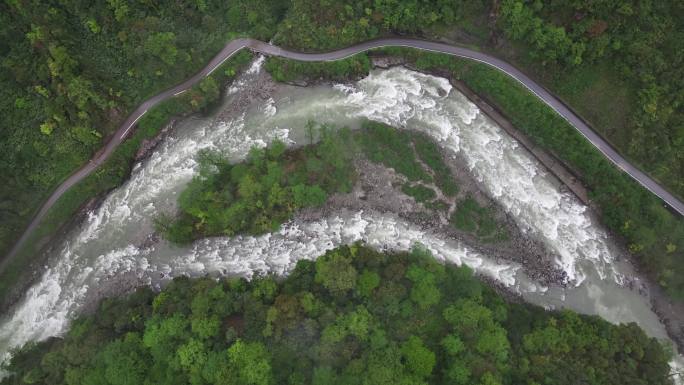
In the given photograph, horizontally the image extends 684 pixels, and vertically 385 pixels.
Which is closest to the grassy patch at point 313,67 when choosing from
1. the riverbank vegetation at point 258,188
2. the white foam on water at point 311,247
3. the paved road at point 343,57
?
the paved road at point 343,57

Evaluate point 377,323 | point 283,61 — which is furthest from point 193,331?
point 283,61

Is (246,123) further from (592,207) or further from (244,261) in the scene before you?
(592,207)

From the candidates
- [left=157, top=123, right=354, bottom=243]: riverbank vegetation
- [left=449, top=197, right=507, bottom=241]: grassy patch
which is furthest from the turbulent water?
[left=449, top=197, right=507, bottom=241]: grassy patch

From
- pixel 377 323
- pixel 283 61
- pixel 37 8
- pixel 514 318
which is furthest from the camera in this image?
pixel 283 61

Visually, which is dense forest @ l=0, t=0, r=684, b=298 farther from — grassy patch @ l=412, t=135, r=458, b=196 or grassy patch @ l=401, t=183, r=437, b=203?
grassy patch @ l=412, t=135, r=458, b=196

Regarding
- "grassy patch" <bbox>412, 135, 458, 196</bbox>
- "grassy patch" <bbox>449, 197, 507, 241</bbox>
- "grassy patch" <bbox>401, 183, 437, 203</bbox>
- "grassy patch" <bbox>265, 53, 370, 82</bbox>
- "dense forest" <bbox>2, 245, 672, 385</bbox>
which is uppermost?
"grassy patch" <bbox>265, 53, 370, 82</bbox>
